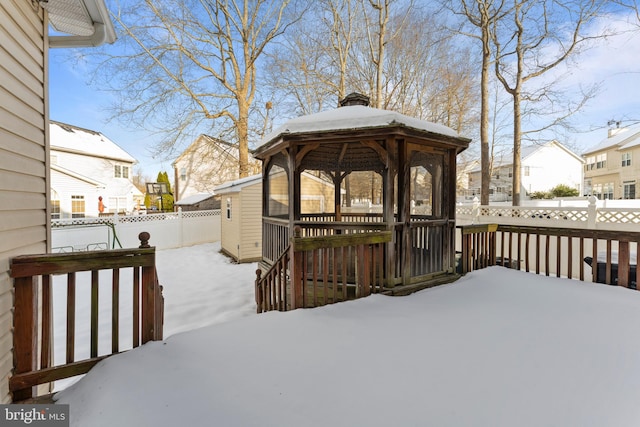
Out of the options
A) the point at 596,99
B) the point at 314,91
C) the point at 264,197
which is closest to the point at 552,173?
the point at 596,99

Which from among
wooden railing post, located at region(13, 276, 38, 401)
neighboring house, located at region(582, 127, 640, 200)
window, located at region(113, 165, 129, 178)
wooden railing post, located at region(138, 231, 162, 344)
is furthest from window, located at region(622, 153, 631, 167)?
window, located at region(113, 165, 129, 178)

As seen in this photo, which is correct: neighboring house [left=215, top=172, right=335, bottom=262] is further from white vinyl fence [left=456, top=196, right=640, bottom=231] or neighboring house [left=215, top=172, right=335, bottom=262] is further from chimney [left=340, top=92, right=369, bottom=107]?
white vinyl fence [left=456, top=196, right=640, bottom=231]

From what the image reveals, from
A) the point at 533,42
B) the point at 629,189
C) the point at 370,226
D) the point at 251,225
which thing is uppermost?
the point at 533,42

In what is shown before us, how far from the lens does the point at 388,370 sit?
83.2 inches

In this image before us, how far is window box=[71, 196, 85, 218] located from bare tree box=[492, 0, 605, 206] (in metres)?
23.5

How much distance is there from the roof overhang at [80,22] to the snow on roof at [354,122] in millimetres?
2437

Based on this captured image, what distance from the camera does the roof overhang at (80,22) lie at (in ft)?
9.80

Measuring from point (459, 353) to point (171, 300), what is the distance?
5.97m

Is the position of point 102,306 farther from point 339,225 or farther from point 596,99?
point 596,99

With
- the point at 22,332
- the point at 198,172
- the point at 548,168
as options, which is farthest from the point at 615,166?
the point at 198,172

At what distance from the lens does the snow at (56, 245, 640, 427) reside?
65.4 inches

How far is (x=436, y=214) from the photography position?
18.9ft

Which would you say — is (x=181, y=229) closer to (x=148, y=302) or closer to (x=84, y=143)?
(x=148, y=302)

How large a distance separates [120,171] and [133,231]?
1294 centimetres
